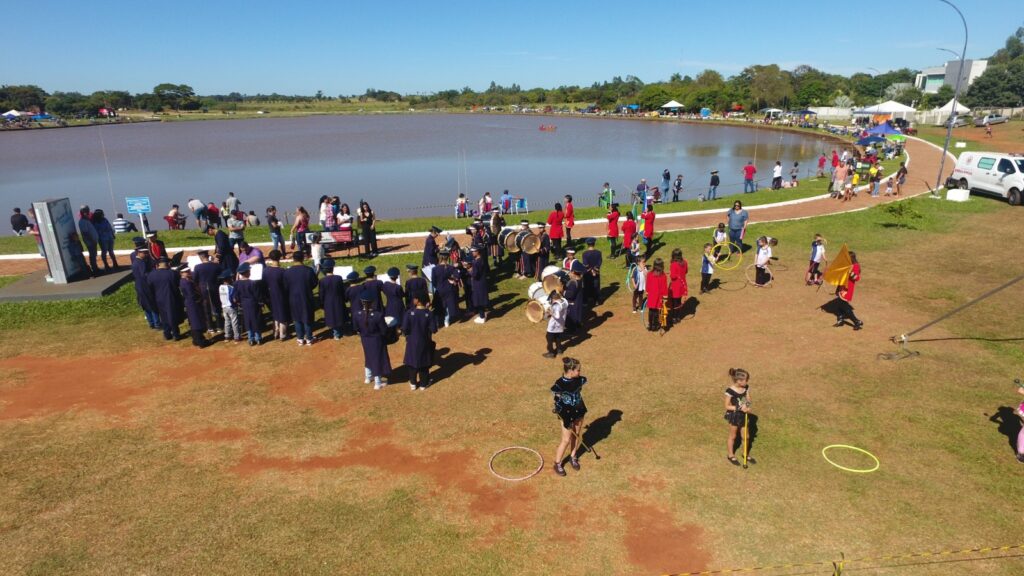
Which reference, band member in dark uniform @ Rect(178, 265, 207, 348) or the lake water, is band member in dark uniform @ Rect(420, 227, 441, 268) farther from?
the lake water

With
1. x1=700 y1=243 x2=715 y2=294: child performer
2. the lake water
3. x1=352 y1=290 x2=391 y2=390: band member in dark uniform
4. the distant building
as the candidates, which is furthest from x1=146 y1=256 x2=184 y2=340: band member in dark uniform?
the distant building

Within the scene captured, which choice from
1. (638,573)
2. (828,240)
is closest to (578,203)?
(828,240)

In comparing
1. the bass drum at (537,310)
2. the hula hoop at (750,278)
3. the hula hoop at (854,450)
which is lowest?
the hula hoop at (854,450)

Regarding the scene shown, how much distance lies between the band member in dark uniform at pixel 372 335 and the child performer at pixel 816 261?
460 inches

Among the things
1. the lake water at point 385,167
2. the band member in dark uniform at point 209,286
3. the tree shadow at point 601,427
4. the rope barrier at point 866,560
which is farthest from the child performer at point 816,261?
the lake water at point 385,167

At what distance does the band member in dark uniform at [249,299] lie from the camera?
488 inches

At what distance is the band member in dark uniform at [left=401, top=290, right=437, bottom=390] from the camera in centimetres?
1002

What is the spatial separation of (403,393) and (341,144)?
2646 inches

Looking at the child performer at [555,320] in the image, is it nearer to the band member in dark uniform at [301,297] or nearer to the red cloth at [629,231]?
the band member in dark uniform at [301,297]

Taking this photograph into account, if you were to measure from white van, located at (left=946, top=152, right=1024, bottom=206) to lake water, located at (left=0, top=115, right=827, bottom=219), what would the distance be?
11.1 meters

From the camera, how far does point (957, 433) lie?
8625 mm

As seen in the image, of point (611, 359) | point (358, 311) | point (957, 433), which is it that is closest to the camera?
point (957, 433)

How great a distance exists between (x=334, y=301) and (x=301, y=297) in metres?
0.70

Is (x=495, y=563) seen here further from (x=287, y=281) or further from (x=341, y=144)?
(x=341, y=144)
